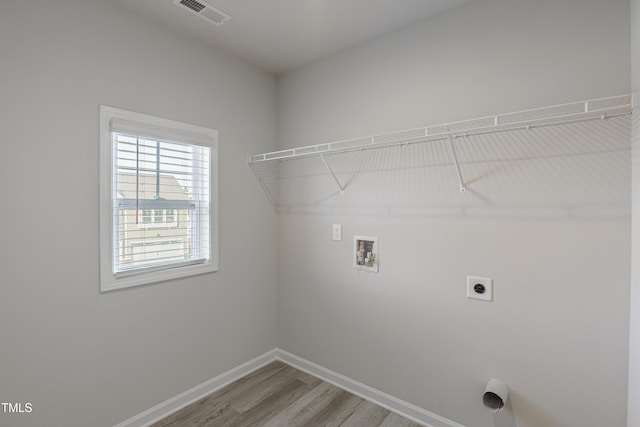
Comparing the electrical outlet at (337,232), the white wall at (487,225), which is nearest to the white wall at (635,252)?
the white wall at (487,225)

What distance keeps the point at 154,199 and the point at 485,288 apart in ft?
6.63

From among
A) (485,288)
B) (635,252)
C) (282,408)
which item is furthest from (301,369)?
(635,252)

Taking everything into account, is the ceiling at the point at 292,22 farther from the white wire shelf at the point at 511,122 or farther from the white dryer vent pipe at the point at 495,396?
the white dryer vent pipe at the point at 495,396

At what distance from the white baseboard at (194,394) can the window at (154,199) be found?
0.80 meters

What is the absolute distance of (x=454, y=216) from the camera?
1810 millimetres

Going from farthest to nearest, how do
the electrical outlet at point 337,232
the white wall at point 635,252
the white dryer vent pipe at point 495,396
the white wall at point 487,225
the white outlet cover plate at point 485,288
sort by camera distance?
the electrical outlet at point 337,232 → the white outlet cover plate at point 485,288 → the white dryer vent pipe at point 495,396 → the white wall at point 487,225 → the white wall at point 635,252

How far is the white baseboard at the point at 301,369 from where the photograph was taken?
6.28ft

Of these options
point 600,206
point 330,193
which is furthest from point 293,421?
point 600,206

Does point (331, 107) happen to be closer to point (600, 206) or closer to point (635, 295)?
point (600, 206)

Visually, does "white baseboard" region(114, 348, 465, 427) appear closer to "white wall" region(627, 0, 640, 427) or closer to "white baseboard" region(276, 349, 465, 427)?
"white baseboard" region(276, 349, 465, 427)

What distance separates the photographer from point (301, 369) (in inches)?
101

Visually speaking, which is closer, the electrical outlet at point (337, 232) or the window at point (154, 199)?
the window at point (154, 199)

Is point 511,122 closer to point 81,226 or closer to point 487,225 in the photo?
point 487,225

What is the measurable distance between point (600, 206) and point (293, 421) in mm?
2032
